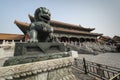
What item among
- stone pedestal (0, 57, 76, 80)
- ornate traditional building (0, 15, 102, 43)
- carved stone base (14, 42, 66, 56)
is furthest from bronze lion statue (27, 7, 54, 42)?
ornate traditional building (0, 15, 102, 43)

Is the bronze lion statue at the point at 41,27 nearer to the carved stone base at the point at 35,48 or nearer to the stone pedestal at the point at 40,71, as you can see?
the carved stone base at the point at 35,48

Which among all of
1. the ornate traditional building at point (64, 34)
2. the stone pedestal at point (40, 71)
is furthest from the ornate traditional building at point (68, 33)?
the stone pedestal at point (40, 71)

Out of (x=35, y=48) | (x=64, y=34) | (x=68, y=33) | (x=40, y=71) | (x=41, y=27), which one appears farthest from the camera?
(x=68, y=33)

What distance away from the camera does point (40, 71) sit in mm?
1689

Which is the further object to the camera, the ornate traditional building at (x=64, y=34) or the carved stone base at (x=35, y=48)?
the ornate traditional building at (x=64, y=34)

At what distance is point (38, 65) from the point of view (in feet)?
5.44

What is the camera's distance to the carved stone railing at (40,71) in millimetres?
1350

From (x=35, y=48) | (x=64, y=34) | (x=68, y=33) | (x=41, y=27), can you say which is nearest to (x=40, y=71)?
(x=35, y=48)

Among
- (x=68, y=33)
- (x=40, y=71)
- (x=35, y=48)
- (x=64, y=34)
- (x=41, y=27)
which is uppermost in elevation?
(x=68, y=33)

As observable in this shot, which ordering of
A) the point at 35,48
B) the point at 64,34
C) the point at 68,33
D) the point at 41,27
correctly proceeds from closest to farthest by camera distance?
the point at 35,48 → the point at 41,27 → the point at 64,34 → the point at 68,33

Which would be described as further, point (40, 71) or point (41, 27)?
point (41, 27)

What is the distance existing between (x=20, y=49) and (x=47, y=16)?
139 centimetres

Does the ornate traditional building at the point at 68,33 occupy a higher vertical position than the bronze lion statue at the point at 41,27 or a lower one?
Result: higher

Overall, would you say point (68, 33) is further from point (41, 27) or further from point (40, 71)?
point (40, 71)
